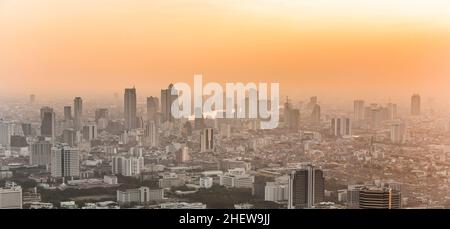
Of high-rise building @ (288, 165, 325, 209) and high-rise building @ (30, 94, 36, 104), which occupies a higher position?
high-rise building @ (30, 94, 36, 104)

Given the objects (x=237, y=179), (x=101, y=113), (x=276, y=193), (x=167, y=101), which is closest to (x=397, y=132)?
(x=276, y=193)

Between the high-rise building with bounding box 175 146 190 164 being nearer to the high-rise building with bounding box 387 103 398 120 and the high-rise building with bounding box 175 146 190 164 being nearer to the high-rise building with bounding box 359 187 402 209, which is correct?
the high-rise building with bounding box 359 187 402 209

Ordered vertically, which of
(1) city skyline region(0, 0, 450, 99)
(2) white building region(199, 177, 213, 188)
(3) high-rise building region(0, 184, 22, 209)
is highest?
(1) city skyline region(0, 0, 450, 99)

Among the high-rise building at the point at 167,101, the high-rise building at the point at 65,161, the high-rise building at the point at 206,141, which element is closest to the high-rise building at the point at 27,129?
the high-rise building at the point at 65,161

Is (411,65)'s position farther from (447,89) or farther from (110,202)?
(110,202)

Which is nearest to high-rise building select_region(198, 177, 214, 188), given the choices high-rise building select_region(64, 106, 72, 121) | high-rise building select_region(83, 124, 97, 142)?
high-rise building select_region(83, 124, 97, 142)
